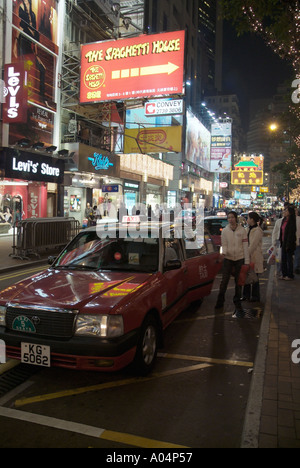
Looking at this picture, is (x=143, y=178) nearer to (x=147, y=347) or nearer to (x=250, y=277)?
(x=250, y=277)

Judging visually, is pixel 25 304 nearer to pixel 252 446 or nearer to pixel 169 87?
pixel 252 446

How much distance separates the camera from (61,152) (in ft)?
65.4

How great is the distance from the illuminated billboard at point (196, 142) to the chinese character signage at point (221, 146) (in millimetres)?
2493

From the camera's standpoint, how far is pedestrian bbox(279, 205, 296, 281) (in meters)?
9.21

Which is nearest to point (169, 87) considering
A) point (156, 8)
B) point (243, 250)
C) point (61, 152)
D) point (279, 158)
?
point (61, 152)

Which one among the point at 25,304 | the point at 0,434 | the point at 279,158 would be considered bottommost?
the point at 0,434

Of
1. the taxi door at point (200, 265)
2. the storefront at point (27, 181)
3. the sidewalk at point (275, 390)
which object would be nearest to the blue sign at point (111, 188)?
the storefront at point (27, 181)

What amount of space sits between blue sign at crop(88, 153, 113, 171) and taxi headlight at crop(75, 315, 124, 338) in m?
19.3

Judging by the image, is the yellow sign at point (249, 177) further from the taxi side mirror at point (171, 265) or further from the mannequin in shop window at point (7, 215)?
the taxi side mirror at point (171, 265)

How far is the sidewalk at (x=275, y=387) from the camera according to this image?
2875 mm

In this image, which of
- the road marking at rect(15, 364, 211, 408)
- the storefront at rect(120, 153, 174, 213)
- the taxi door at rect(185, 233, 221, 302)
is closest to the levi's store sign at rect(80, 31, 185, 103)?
the storefront at rect(120, 153, 174, 213)

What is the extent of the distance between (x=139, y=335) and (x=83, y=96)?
56.8 ft

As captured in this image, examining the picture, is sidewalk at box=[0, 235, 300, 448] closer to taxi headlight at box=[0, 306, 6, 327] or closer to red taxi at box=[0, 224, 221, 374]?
red taxi at box=[0, 224, 221, 374]

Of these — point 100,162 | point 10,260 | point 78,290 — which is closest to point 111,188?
point 100,162
